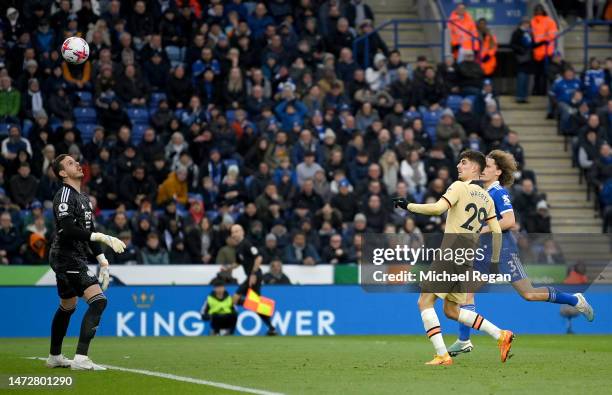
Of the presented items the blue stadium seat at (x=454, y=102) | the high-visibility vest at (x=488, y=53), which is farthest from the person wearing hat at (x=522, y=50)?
the blue stadium seat at (x=454, y=102)

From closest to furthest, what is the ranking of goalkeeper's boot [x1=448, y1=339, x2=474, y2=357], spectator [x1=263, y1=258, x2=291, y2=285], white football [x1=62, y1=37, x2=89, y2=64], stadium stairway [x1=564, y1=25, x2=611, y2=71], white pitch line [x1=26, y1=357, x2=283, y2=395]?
1. white pitch line [x1=26, y1=357, x2=283, y2=395]
2. goalkeeper's boot [x1=448, y1=339, x2=474, y2=357]
3. white football [x1=62, y1=37, x2=89, y2=64]
4. spectator [x1=263, y1=258, x2=291, y2=285]
5. stadium stairway [x1=564, y1=25, x2=611, y2=71]

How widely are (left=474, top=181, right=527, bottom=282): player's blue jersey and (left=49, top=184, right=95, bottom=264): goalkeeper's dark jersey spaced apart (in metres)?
4.16

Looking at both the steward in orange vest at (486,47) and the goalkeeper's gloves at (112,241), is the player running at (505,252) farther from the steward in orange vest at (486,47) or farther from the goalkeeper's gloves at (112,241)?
the steward in orange vest at (486,47)

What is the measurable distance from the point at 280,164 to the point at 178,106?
8.62 ft

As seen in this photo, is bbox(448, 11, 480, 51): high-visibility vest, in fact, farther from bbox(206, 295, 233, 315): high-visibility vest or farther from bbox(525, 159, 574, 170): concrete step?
bbox(206, 295, 233, 315): high-visibility vest

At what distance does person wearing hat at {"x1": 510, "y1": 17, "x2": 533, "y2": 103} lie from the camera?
30.9 meters

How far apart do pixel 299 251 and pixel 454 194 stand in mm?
11489

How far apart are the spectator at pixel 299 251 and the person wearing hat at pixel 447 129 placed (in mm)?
4557

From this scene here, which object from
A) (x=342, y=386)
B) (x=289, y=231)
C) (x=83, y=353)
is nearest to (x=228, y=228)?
(x=289, y=231)

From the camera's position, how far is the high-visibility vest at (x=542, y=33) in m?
31.0

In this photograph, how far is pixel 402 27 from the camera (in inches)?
1339

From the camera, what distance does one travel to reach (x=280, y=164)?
88.6 feet

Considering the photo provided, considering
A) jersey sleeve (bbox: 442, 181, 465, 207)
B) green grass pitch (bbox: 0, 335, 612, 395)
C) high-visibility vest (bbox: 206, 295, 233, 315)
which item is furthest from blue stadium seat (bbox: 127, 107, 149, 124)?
jersey sleeve (bbox: 442, 181, 465, 207)

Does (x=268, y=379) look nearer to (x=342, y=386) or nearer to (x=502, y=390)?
(x=342, y=386)
